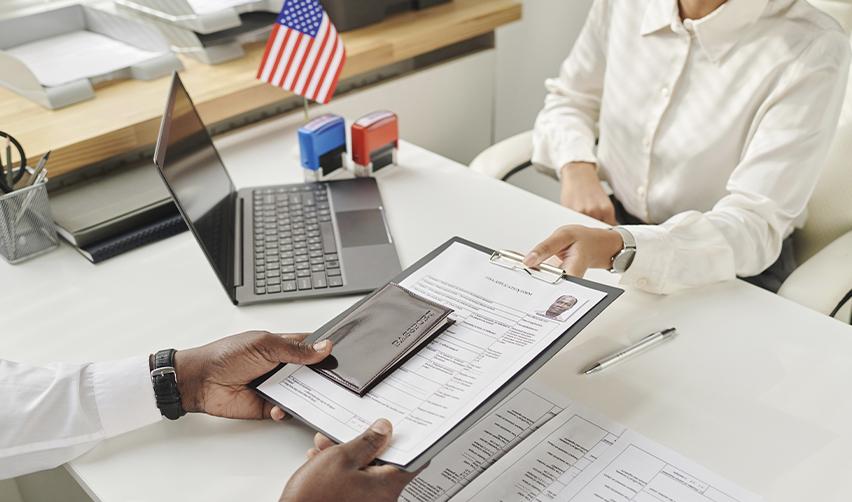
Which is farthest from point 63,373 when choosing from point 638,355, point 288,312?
point 638,355

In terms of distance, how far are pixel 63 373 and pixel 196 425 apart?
0.18 meters

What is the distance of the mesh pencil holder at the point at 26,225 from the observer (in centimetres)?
126

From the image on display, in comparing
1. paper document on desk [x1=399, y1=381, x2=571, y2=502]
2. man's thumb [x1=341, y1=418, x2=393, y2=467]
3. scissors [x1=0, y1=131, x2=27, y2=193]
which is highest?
scissors [x1=0, y1=131, x2=27, y2=193]

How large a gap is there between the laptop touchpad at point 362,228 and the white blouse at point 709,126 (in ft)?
1.33

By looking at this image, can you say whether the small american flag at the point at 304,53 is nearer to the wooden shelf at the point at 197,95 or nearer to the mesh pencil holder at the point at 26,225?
the wooden shelf at the point at 197,95

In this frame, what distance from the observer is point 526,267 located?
109 cm

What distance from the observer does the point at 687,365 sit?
104cm

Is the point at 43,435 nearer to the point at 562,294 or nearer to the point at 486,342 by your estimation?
the point at 486,342

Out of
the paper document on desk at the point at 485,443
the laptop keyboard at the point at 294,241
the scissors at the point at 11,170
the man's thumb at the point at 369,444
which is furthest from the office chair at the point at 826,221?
the scissors at the point at 11,170

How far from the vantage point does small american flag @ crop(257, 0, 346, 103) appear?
1513 millimetres

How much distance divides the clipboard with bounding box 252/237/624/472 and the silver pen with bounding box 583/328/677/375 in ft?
0.32

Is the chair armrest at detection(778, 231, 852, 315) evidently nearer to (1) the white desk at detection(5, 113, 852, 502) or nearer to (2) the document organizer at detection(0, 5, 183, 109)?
(1) the white desk at detection(5, 113, 852, 502)

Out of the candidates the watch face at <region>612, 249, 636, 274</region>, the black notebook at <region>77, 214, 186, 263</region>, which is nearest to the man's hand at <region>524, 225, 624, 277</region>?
the watch face at <region>612, 249, 636, 274</region>

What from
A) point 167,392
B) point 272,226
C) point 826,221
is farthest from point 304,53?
point 826,221
